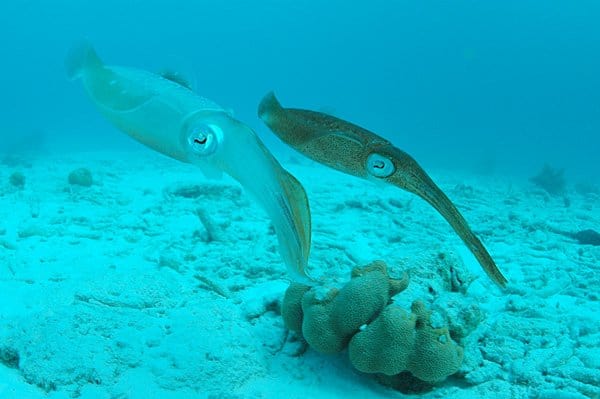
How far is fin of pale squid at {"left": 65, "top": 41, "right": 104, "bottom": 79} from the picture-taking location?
123cm

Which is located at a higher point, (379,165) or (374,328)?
Result: (379,165)

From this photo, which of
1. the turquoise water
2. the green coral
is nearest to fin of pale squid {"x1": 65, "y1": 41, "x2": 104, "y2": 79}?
the turquoise water

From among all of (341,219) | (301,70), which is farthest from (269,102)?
(301,70)

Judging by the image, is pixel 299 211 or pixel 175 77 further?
pixel 175 77

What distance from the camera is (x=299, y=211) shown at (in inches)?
42.8

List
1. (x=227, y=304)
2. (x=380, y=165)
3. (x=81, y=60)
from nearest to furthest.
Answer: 1. (x=380, y=165)
2. (x=81, y=60)
3. (x=227, y=304)

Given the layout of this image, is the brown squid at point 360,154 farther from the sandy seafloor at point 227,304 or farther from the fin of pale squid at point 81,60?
the sandy seafloor at point 227,304

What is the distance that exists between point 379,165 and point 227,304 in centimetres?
333

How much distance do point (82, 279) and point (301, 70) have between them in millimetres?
171265

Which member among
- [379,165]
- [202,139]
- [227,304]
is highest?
[379,165]

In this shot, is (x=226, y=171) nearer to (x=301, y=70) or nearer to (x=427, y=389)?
(x=427, y=389)

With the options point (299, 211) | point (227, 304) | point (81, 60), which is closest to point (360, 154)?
point (299, 211)

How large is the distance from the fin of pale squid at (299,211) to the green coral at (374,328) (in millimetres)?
2192

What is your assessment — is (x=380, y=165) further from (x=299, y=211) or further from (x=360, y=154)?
(x=299, y=211)
